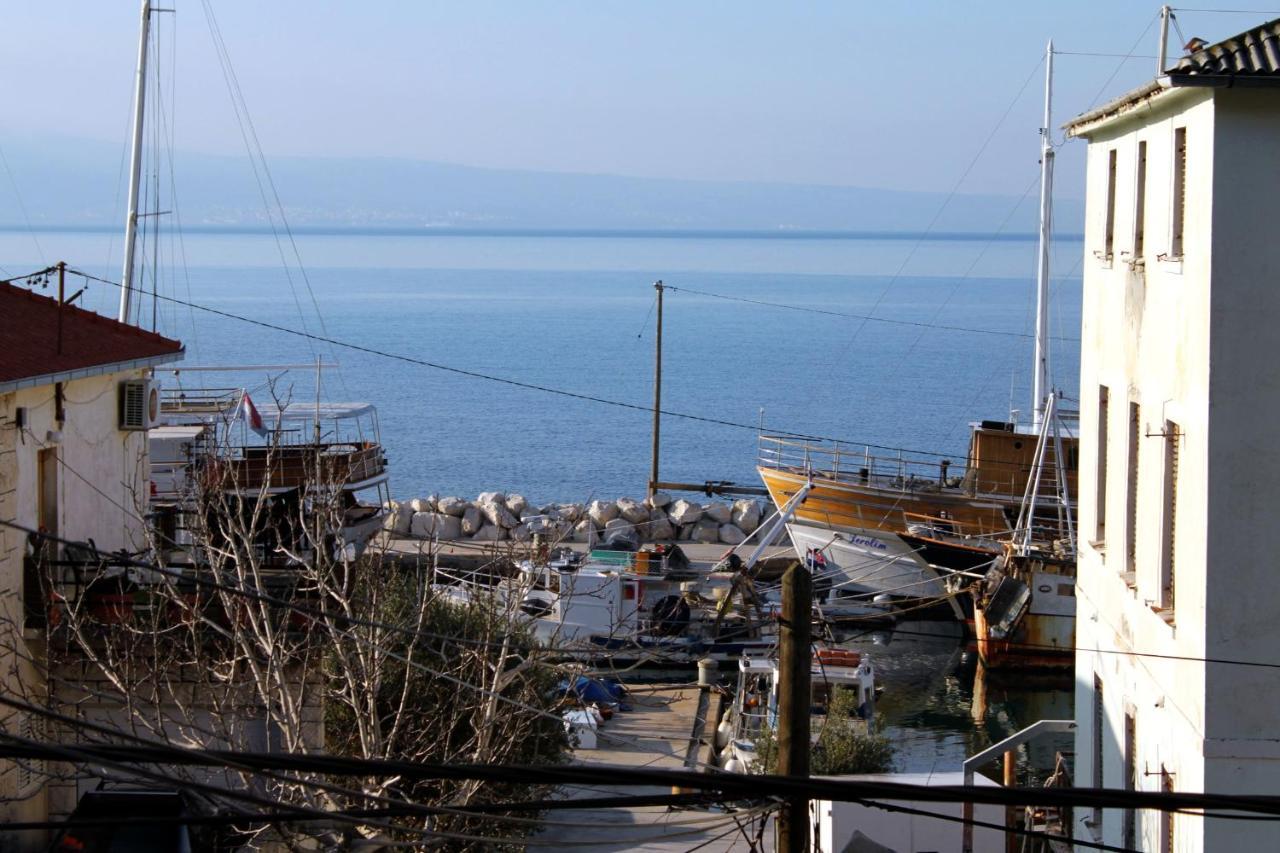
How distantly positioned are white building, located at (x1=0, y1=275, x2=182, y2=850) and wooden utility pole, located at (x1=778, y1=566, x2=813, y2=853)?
9.87 m

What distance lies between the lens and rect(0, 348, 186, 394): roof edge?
16.2 metres

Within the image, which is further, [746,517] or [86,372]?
[746,517]

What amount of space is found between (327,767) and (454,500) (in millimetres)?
45530

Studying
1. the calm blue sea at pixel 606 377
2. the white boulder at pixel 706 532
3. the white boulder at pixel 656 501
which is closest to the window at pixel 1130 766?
the white boulder at pixel 706 532

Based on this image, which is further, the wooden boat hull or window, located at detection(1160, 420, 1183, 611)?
the wooden boat hull

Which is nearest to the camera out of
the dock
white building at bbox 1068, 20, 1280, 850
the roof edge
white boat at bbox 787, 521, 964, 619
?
white building at bbox 1068, 20, 1280, 850

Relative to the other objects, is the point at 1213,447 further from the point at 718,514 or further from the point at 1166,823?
the point at 718,514

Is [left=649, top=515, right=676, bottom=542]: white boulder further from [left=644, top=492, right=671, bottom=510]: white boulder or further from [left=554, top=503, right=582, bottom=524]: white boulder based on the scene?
[left=554, top=503, right=582, bottom=524]: white boulder

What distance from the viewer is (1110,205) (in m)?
15.7

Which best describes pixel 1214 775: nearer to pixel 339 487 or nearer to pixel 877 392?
pixel 339 487

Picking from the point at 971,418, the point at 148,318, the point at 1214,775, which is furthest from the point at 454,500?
the point at 148,318

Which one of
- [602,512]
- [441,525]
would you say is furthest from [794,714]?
[602,512]

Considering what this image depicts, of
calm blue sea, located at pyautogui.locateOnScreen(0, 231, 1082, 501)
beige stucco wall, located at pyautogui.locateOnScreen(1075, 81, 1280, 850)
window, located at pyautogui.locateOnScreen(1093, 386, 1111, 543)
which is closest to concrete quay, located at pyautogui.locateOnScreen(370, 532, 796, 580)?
calm blue sea, located at pyautogui.locateOnScreen(0, 231, 1082, 501)

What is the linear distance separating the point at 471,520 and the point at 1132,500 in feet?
117
